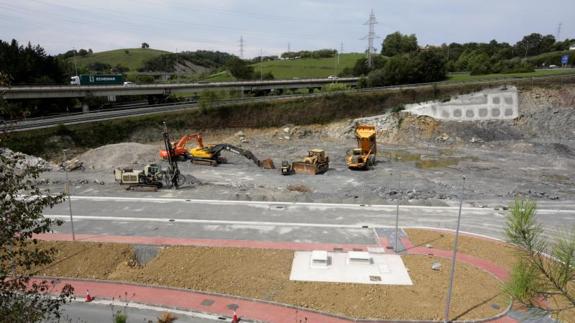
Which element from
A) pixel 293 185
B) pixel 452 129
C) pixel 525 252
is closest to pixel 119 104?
pixel 293 185

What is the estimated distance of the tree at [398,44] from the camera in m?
124

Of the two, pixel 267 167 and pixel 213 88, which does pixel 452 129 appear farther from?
pixel 213 88

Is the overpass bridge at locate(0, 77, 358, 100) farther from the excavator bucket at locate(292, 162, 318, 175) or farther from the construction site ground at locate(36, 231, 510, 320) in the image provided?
the excavator bucket at locate(292, 162, 318, 175)

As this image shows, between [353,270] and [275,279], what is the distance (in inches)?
150

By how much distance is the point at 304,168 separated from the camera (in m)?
36.5

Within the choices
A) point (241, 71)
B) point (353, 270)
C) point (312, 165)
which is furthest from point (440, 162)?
point (241, 71)

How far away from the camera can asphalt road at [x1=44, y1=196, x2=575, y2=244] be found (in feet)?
77.7

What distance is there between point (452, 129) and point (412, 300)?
42828mm

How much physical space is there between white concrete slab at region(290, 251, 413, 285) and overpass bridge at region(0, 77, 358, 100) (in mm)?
36203

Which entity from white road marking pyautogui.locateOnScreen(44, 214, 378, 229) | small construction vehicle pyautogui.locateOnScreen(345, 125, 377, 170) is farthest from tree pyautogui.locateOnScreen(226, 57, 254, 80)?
white road marking pyautogui.locateOnScreen(44, 214, 378, 229)

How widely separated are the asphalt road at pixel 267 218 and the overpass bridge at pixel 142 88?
21616mm

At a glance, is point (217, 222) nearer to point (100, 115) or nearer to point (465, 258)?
point (465, 258)

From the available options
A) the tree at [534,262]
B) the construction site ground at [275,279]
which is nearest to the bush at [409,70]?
the construction site ground at [275,279]

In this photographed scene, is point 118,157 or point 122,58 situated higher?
point 122,58
